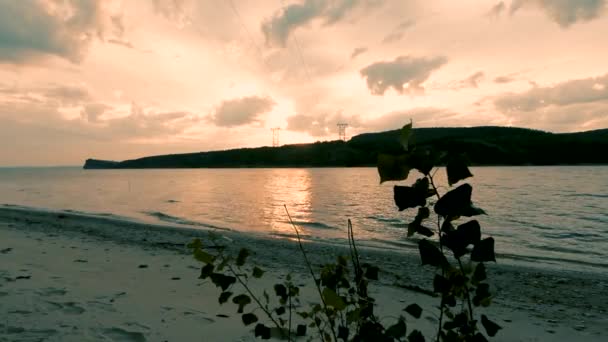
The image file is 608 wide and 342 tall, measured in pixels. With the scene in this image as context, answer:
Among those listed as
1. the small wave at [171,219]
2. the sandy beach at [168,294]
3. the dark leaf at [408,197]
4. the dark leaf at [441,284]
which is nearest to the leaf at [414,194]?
the dark leaf at [408,197]

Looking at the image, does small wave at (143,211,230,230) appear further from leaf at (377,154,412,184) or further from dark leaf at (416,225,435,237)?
leaf at (377,154,412,184)

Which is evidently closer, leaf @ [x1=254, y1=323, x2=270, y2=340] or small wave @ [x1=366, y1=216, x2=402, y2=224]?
leaf @ [x1=254, y1=323, x2=270, y2=340]

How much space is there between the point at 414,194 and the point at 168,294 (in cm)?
668

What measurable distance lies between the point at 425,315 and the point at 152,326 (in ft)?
14.3

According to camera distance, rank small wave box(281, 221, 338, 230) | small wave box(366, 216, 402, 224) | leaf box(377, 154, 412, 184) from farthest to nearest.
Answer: small wave box(366, 216, 402, 224) < small wave box(281, 221, 338, 230) < leaf box(377, 154, 412, 184)

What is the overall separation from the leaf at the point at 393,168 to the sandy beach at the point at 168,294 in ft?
6.12

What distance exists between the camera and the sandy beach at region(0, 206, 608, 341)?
5184 millimetres

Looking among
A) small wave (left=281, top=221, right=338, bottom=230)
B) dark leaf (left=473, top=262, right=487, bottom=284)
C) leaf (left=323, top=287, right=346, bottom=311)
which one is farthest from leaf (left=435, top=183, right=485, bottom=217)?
small wave (left=281, top=221, right=338, bottom=230)

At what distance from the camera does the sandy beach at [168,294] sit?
17.0 feet

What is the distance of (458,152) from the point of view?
4.59 ft

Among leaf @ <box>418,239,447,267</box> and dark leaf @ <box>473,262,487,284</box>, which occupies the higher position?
leaf @ <box>418,239,447,267</box>

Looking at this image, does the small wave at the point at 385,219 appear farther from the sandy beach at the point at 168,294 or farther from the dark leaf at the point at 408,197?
the dark leaf at the point at 408,197

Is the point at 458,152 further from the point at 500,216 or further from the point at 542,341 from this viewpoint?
the point at 500,216

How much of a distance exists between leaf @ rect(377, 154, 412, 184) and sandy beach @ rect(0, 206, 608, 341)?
187 centimetres
